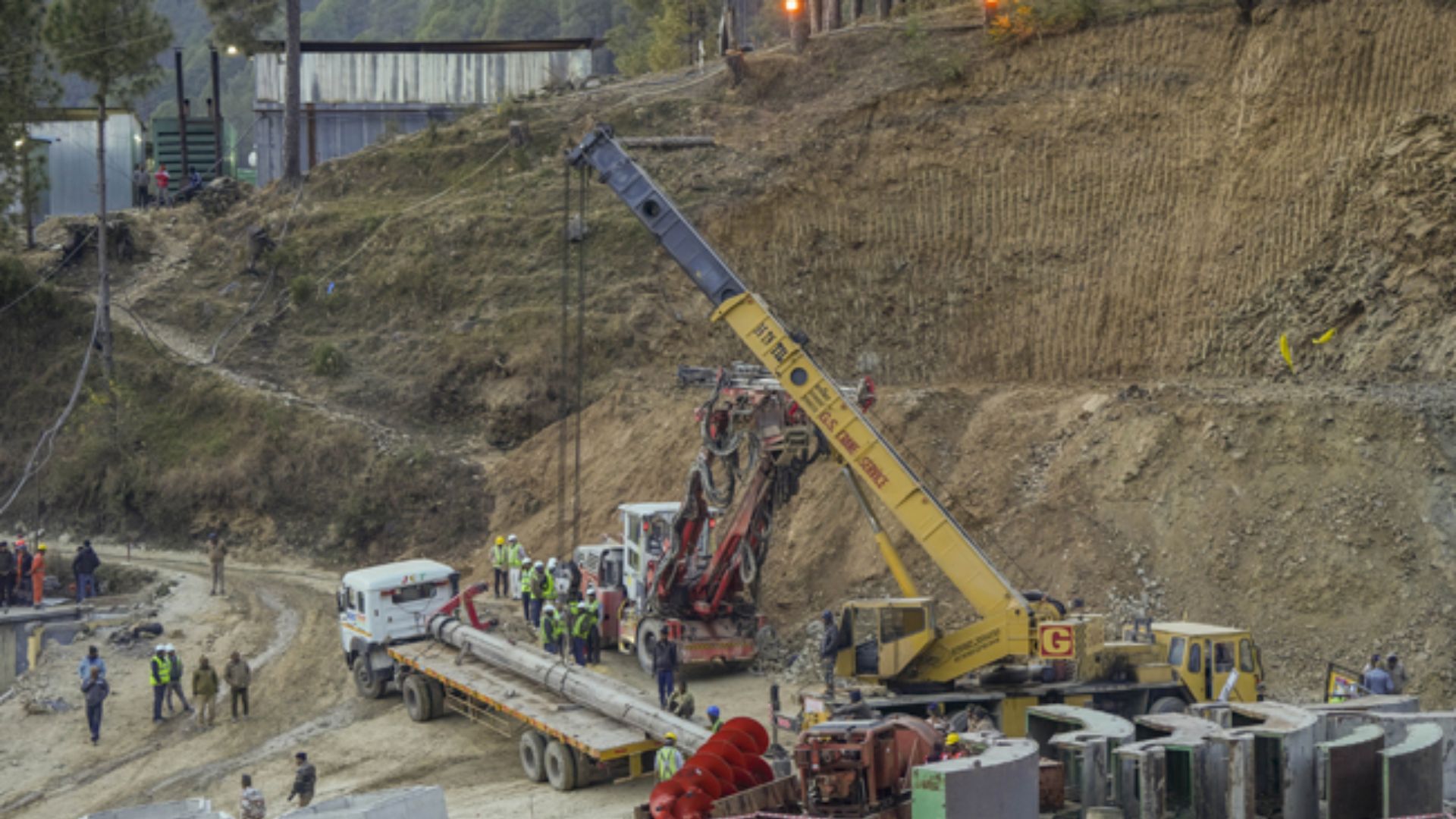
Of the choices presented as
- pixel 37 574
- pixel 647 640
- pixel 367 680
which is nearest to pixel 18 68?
pixel 37 574

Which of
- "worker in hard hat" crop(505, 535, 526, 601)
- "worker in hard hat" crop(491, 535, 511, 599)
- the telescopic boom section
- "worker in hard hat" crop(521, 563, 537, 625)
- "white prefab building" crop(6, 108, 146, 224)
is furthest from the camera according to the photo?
"white prefab building" crop(6, 108, 146, 224)

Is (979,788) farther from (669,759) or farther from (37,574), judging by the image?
(37,574)

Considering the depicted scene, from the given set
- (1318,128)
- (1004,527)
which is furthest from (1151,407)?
(1318,128)

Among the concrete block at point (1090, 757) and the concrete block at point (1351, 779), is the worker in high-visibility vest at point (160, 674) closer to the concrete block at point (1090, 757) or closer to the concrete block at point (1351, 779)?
the concrete block at point (1090, 757)

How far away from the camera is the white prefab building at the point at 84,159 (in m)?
59.8

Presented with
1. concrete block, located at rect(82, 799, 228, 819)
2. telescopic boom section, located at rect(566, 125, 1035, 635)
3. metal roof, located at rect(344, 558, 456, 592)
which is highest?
telescopic boom section, located at rect(566, 125, 1035, 635)

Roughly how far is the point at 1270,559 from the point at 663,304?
19.3m

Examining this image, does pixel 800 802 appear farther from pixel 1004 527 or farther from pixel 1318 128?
pixel 1318 128

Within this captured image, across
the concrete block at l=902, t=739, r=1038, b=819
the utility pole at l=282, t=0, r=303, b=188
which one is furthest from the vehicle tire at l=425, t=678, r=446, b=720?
the utility pole at l=282, t=0, r=303, b=188

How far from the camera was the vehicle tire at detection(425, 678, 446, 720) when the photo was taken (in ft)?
85.4

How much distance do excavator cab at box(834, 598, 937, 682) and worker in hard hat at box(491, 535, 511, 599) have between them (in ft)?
40.2

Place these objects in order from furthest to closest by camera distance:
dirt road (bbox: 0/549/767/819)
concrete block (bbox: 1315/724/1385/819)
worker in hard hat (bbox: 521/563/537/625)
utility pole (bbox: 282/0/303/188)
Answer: utility pole (bbox: 282/0/303/188) < worker in hard hat (bbox: 521/563/537/625) < dirt road (bbox: 0/549/767/819) < concrete block (bbox: 1315/724/1385/819)

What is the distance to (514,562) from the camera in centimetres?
3344

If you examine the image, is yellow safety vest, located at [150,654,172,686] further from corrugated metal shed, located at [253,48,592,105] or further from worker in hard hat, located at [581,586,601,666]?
corrugated metal shed, located at [253,48,592,105]
